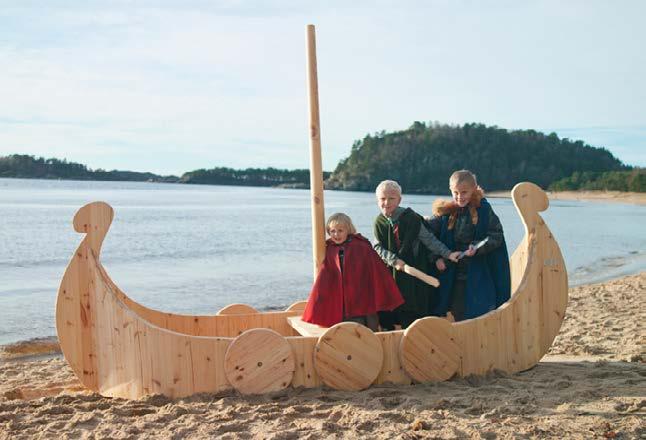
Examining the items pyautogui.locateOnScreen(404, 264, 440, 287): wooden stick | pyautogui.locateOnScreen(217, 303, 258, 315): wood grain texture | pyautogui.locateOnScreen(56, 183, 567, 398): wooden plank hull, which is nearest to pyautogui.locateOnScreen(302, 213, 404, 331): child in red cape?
pyautogui.locateOnScreen(404, 264, 440, 287): wooden stick

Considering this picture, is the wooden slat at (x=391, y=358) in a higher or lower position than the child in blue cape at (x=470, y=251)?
lower

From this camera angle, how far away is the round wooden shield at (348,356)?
188 inches

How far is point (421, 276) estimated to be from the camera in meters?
5.30

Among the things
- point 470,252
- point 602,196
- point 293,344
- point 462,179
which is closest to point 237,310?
point 293,344

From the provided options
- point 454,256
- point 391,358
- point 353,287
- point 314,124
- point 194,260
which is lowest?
point 194,260

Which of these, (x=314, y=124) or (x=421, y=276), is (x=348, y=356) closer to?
(x=421, y=276)

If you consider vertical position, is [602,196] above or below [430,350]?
below

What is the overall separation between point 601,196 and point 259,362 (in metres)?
79.1

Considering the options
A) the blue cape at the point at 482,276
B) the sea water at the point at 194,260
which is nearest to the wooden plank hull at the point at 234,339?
the blue cape at the point at 482,276

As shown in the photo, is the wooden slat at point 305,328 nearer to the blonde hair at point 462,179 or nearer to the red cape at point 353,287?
the red cape at point 353,287

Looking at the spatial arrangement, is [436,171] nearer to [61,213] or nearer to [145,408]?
[61,213]

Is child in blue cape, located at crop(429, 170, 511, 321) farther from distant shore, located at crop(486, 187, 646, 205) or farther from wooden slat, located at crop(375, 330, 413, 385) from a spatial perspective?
distant shore, located at crop(486, 187, 646, 205)

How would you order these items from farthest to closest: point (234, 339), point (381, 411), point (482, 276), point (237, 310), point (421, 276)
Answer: point (237, 310) < point (482, 276) < point (421, 276) < point (234, 339) < point (381, 411)

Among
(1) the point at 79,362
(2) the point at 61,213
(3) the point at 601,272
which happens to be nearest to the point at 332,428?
(1) the point at 79,362
